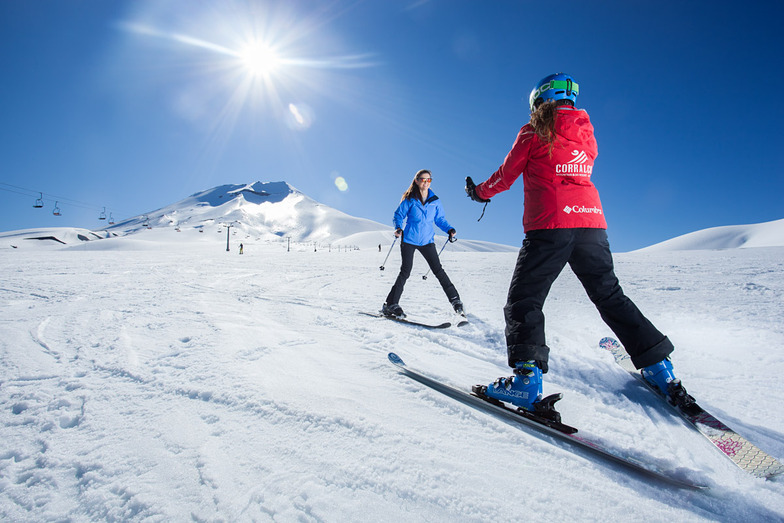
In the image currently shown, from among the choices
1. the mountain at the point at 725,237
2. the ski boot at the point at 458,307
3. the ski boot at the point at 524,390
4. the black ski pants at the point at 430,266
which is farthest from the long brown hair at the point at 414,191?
the mountain at the point at 725,237

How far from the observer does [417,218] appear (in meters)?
4.53

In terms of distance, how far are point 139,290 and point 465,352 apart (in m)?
5.35

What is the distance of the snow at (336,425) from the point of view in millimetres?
1111

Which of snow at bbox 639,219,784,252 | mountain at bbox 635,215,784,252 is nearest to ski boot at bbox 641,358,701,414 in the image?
mountain at bbox 635,215,784,252

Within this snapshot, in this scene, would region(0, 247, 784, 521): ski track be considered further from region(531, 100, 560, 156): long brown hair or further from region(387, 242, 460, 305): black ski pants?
region(531, 100, 560, 156): long brown hair

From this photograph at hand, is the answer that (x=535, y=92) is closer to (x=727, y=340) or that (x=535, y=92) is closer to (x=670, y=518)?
(x=670, y=518)

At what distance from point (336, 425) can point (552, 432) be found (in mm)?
1050

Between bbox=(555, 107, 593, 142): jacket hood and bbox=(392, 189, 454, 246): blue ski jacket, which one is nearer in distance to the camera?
bbox=(555, 107, 593, 142): jacket hood

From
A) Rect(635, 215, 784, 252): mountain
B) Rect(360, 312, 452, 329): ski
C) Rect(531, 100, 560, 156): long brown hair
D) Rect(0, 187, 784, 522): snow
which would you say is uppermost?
Rect(635, 215, 784, 252): mountain

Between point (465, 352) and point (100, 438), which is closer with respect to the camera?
point (100, 438)

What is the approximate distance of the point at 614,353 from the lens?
8.77 ft

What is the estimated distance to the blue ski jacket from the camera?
14.9ft

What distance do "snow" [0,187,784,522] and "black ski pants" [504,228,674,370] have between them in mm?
385

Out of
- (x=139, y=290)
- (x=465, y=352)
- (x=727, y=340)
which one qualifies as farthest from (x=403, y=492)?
(x=139, y=290)
